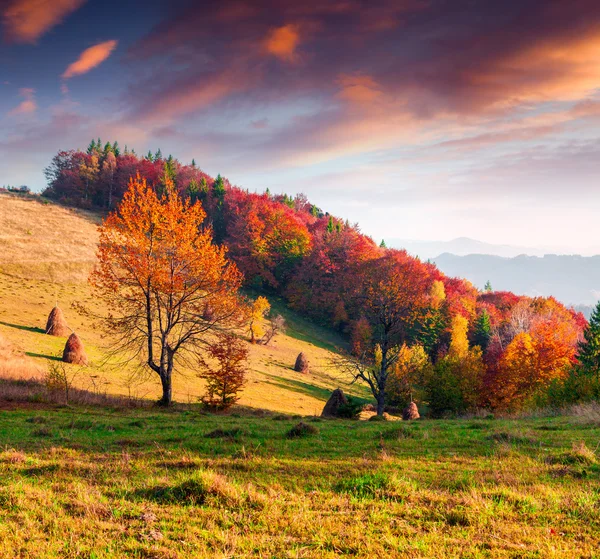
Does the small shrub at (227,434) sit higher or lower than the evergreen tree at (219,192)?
lower

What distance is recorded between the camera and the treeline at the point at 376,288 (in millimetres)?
48625

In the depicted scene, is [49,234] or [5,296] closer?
[5,296]

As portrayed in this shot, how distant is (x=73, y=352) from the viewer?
1328 inches

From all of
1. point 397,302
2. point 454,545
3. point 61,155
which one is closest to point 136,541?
point 454,545

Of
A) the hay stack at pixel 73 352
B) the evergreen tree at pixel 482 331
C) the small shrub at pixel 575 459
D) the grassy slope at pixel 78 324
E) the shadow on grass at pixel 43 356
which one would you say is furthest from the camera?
the evergreen tree at pixel 482 331

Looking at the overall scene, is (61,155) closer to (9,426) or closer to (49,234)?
(49,234)

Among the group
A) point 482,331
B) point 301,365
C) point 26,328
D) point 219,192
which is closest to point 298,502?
point 26,328

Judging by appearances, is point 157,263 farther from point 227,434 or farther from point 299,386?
point 299,386

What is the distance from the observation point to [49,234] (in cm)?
7675

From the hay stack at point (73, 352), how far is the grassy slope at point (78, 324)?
1296 mm

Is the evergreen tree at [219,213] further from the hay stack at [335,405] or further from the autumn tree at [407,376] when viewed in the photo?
the hay stack at [335,405]

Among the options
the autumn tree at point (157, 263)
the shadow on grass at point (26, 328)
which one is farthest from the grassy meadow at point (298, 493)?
the shadow on grass at point (26, 328)

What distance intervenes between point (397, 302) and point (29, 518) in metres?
32.9

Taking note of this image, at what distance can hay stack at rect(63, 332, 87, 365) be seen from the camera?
110 feet
